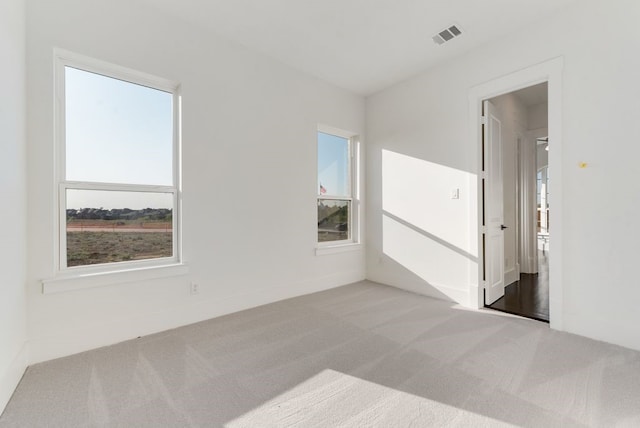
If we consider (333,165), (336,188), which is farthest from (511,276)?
(333,165)

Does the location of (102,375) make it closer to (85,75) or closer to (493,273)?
(85,75)

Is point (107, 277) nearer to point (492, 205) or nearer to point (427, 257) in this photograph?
point (427, 257)

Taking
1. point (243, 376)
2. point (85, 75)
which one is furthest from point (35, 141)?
point (243, 376)

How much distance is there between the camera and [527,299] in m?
3.54

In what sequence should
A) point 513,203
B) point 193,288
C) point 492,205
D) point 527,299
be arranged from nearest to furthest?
point 193,288, point 492,205, point 527,299, point 513,203

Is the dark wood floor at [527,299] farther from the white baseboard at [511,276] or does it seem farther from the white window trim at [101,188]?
the white window trim at [101,188]

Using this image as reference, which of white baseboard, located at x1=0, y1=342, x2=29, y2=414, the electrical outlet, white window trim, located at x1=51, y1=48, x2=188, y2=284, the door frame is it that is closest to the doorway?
the door frame

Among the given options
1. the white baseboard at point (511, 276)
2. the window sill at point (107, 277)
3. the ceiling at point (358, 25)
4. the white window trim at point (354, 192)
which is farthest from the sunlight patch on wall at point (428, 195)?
the window sill at point (107, 277)

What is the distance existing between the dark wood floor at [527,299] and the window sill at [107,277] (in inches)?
135

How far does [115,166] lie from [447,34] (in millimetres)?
3472

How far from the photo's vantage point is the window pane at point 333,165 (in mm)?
4113

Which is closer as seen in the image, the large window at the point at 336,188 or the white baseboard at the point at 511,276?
the large window at the point at 336,188

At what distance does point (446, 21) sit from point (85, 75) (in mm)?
3295

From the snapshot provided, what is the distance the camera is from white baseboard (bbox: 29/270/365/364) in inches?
A: 84.4
